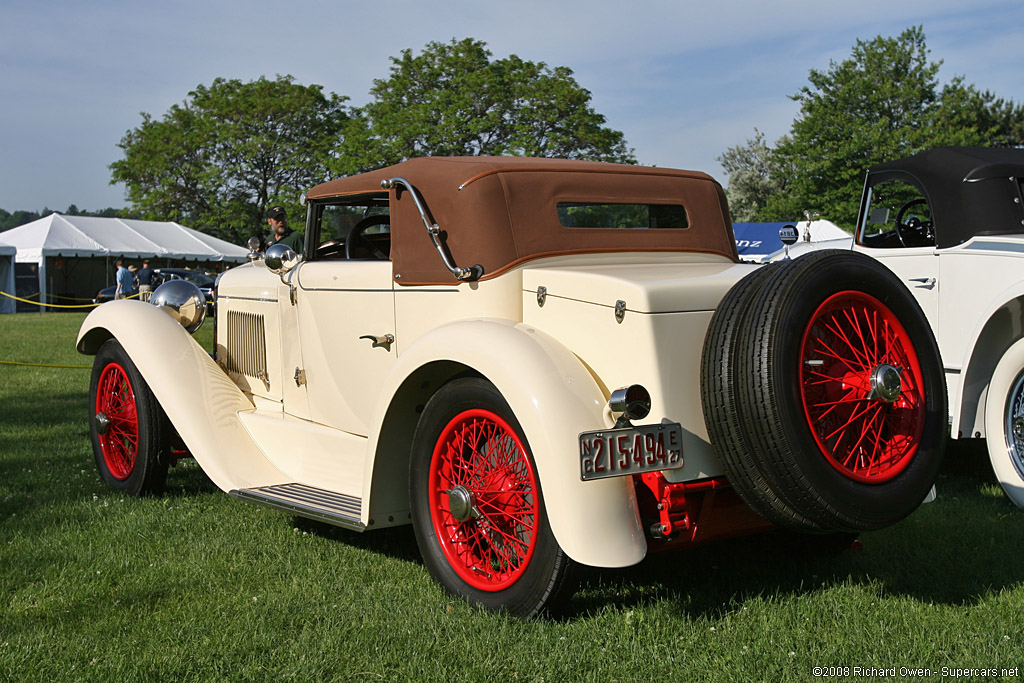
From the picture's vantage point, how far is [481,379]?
11.2ft

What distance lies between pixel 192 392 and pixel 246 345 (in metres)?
0.58

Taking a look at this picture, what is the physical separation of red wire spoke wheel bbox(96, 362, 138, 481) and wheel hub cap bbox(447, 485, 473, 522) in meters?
2.78

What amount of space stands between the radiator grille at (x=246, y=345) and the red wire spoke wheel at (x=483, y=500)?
6.70 feet

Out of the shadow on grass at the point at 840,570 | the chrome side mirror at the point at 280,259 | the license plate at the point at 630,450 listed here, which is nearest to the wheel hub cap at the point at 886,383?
the license plate at the point at 630,450

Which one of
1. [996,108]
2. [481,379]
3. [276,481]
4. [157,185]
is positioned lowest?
[276,481]

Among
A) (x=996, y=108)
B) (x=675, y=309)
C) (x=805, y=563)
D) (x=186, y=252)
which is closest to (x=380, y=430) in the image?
(x=675, y=309)

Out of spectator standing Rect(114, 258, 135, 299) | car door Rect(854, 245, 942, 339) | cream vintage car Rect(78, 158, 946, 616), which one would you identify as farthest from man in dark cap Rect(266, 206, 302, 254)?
spectator standing Rect(114, 258, 135, 299)

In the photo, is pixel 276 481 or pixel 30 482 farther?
pixel 30 482

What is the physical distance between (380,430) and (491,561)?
2.36 ft

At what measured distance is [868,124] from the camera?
131 feet

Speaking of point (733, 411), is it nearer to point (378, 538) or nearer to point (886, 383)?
point (886, 383)

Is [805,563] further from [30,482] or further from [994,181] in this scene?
[30,482]

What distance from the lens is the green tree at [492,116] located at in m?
32.5

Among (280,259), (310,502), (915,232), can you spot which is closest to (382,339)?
(310,502)
